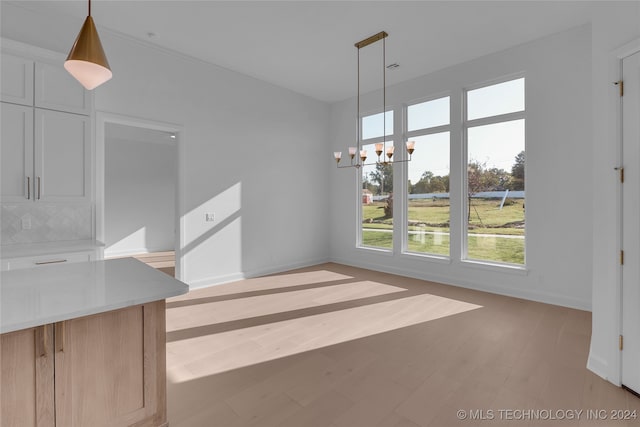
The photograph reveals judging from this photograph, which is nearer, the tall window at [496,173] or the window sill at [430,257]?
the tall window at [496,173]

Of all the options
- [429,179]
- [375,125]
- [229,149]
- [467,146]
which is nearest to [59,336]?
[229,149]

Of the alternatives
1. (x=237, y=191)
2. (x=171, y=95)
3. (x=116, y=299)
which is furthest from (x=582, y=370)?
(x=171, y=95)

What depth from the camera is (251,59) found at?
4.69m

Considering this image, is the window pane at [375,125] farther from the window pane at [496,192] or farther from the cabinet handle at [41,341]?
the cabinet handle at [41,341]

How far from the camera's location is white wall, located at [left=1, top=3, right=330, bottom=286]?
3939 mm

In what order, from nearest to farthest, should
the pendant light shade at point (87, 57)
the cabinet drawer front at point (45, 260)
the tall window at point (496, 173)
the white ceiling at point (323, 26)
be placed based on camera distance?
the pendant light shade at point (87, 57) < the cabinet drawer front at point (45, 260) < the white ceiling at point (323, 26) < the tall window at point (496, 173)

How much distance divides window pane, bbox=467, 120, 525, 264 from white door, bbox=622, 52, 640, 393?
2.24 meters

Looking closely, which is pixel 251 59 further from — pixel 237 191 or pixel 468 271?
pixel 468 271

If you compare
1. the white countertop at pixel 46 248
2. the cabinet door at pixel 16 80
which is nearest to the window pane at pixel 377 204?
the white countertop at pixel 46 248

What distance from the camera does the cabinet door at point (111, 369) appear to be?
4.55ft

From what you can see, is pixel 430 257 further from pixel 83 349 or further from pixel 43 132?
pixel 43 132

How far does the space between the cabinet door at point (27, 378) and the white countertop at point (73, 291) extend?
0.16 metres

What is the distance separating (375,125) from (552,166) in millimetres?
3091

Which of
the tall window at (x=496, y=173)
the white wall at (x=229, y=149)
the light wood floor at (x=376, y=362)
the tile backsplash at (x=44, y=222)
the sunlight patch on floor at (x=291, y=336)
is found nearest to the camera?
the light wood floor at (x=376, y=362)
